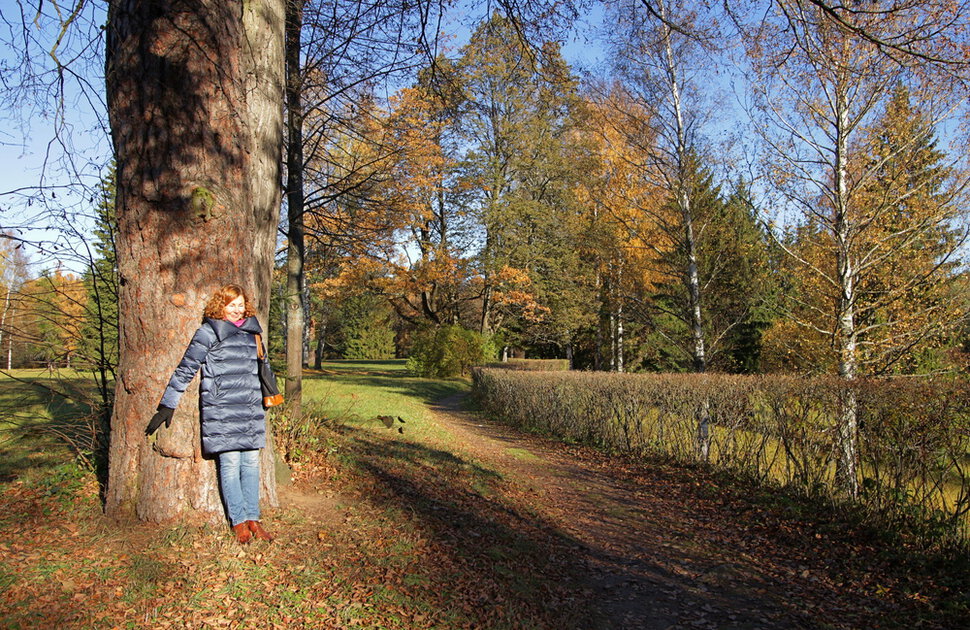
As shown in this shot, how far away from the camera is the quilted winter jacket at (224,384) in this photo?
3.59m

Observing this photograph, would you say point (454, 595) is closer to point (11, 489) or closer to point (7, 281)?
point (11, 489)

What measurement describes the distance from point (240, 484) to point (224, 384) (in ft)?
2.22

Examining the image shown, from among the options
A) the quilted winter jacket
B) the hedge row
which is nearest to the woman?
the quilted winter jacket

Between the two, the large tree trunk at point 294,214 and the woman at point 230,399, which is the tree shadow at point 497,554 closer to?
the woman at point 230,399

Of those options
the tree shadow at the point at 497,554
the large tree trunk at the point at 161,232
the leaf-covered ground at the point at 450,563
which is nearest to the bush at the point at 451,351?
the tree shadow at the point at 497,554

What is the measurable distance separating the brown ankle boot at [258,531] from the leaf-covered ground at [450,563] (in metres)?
0.09

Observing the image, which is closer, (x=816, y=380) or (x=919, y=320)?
(x=816, y=380)

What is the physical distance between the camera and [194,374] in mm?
3607

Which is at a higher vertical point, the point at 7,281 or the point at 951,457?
the point at 7,281

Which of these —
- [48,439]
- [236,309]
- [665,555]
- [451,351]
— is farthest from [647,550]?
[451,351]

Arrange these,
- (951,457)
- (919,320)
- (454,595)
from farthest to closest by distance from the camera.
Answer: (919,320) < (951,457) < (454,595)

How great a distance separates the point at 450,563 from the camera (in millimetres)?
3910

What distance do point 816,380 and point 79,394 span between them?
737 cm

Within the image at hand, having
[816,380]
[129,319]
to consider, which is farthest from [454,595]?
A: [816,380]
